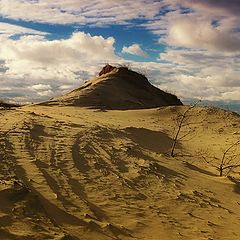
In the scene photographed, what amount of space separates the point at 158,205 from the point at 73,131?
505 centimetres

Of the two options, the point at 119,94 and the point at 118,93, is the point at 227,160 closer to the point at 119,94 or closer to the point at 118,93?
the point at 119,94

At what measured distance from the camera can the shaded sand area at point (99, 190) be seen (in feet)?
18.9

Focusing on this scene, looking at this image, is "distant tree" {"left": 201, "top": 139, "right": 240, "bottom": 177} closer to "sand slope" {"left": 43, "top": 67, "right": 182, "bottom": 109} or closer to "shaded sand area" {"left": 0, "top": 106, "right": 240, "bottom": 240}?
"shaded sand area" {"left": 0, "top": 106, "right": 240, "bottom": 240}

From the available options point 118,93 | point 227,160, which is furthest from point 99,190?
point 118,93

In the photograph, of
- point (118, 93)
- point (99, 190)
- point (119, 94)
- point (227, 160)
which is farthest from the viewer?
point (118, 93)

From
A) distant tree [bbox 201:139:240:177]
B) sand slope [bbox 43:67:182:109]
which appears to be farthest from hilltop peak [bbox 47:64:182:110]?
distant tree [bbox 201:139:240:177]

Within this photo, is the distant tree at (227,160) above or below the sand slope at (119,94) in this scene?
below

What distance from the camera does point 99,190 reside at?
728cm

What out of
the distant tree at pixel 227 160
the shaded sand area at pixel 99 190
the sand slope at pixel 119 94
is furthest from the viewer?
the sand slope at pixel 119 94

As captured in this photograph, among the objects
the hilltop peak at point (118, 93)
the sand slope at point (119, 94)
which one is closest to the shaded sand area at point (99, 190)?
the sand slope at point (119, 94)

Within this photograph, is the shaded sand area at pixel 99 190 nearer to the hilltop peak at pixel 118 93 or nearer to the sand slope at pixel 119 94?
the sand slope at pixel 119 94

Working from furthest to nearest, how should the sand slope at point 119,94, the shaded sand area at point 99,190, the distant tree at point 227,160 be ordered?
the sand slope at point 119,94, the distant tree at point 227,160, the shaded sand area at point 99,190

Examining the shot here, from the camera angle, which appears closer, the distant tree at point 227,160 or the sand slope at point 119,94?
the distant tree at point 227,160

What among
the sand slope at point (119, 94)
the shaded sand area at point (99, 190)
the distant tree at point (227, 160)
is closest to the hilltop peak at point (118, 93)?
the sand slope at point (119, 94)
